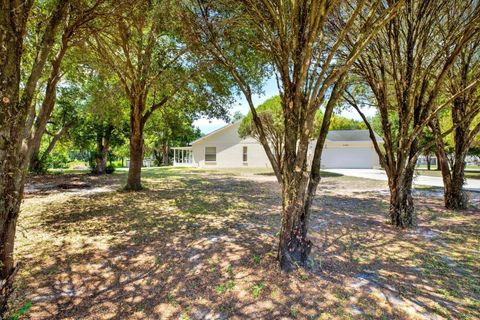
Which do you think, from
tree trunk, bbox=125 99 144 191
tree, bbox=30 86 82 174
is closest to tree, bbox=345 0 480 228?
tree trunk, bbox=125 99 144 191

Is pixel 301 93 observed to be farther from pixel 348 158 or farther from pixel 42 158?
pixel 348 158

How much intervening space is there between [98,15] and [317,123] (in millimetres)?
14315

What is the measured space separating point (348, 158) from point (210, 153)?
1431cm

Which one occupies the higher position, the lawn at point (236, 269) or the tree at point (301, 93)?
the tree at point (301, 93)

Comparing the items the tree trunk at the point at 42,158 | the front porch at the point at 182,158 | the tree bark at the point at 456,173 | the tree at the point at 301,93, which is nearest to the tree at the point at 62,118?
the tree trunk at the point at 42,158

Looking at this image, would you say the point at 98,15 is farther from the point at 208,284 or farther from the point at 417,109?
the point at 417,109

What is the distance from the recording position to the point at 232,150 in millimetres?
26312

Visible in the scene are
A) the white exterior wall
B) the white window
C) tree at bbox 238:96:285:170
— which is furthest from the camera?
the white window

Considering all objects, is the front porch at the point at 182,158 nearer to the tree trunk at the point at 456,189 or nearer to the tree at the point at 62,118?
the tree at the point at 62,118

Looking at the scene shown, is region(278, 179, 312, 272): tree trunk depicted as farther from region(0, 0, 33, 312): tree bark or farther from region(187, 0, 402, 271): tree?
region(0, 0, 33, 312): tree bark

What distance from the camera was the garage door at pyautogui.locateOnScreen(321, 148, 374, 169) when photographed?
2439 cm

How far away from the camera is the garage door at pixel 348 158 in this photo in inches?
960

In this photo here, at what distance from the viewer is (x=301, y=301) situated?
2512mm

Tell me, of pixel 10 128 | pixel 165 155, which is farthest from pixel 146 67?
pixel 165 155
